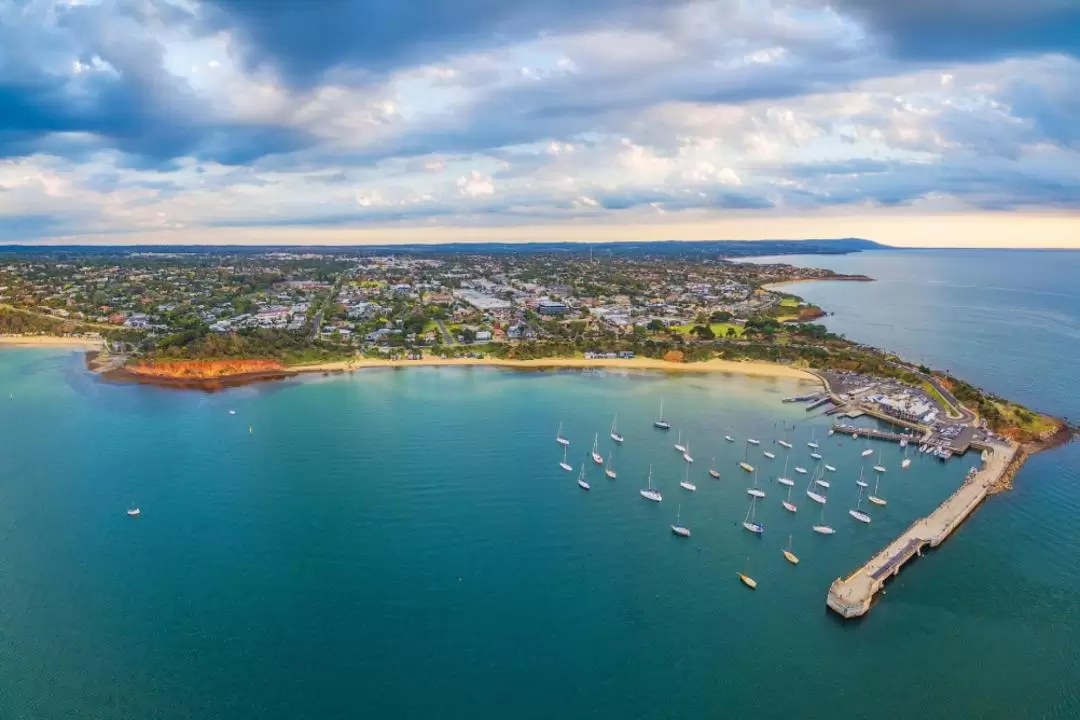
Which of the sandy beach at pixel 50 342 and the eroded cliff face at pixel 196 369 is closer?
the eroded cliff face at pixel 196 369

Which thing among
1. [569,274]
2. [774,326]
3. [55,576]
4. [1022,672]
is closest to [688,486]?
[1022,672]

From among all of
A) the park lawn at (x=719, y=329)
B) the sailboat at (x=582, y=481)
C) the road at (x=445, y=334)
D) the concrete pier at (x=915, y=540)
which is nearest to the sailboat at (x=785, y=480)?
the concrete pier at (x=915, y=540)

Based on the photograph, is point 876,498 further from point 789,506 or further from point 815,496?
point 789,506

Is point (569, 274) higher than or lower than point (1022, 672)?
higher

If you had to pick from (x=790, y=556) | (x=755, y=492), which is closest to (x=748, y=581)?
(x=790, y=556)

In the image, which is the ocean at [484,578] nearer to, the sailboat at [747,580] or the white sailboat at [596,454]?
the sailboat at [747,580]

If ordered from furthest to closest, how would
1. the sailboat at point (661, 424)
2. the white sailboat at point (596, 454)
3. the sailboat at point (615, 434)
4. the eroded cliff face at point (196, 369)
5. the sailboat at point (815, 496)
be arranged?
the eroded cliff face at point (196, 369) → the sailboat at point (661, 424) → the sailboat at point (615, 434) → the white sailboat at point (596, 454) → the sailboat at point (815, 496)

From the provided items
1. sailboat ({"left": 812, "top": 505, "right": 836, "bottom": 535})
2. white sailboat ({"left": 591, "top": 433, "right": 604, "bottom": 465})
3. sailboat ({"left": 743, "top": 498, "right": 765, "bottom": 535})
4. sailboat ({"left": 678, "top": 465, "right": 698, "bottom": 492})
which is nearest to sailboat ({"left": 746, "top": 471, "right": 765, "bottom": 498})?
sailboat ({"left": 743, "top": 498, "right": 765, "bottom": 535})

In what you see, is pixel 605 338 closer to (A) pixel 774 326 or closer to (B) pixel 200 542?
(A) pixel 774 326
